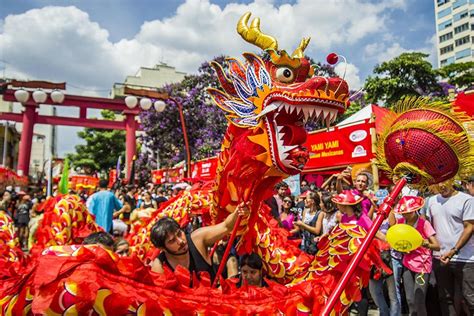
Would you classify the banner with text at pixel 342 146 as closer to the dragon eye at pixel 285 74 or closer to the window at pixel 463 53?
the dragon eye at pixel 285 74

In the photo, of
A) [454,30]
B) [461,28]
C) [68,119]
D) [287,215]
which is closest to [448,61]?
[454,30]

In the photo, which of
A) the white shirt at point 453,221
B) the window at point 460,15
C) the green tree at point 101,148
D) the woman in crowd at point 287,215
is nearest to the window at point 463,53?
the window at point 460,15

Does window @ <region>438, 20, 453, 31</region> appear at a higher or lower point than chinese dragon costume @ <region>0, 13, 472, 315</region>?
higher

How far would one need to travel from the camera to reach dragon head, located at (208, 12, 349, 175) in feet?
6.47

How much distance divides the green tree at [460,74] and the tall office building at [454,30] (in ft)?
78.4

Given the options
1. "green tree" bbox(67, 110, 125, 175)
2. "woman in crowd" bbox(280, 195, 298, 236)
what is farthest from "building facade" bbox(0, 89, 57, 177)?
"woman in crowd" bbox(280, 195, 298, 236)

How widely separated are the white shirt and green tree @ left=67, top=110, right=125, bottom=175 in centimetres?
3176

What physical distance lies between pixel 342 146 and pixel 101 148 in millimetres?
29962

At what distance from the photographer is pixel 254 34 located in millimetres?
2379

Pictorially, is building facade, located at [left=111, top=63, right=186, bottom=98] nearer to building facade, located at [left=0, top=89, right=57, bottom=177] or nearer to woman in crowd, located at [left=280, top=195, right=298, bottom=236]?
building facade, located at [left=0, top=89, right=57, bottom=177]

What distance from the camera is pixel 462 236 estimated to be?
3.45 meters

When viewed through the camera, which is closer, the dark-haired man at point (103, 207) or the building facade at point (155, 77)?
the dark-haired man at point (103, 207)

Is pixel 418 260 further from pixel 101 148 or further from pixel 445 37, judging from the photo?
pixel 445 37

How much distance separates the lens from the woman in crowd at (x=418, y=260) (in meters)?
3.59
